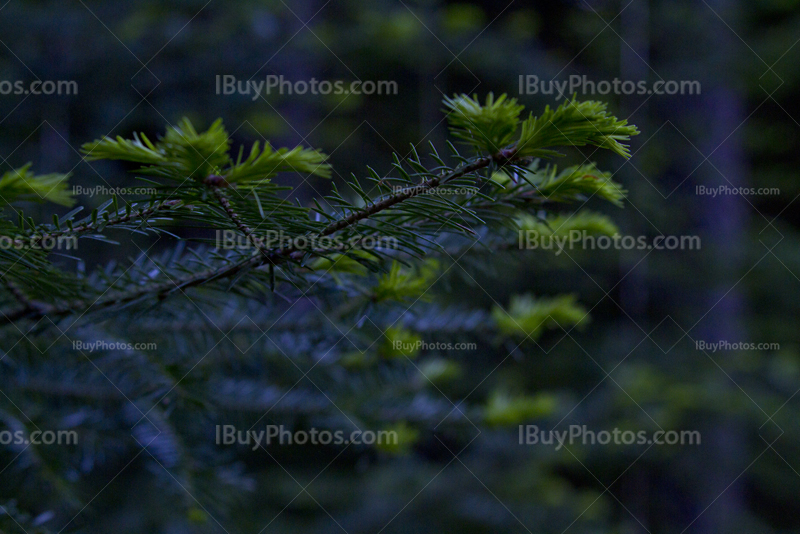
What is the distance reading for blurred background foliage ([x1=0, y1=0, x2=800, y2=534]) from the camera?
1029mm

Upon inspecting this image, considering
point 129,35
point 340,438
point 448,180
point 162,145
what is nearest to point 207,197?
point 162,145

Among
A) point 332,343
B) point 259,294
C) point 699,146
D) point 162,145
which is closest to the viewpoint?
point 162,145

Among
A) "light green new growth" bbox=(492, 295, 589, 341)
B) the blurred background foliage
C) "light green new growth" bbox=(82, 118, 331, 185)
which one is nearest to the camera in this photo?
Result: "light green new growth" bbox=(82, 118, 331, 185)

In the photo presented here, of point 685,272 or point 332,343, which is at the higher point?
point 685,272

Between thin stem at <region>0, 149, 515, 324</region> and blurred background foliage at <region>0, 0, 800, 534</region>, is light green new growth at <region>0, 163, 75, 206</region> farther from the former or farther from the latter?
blurred background foliage at <region>0, 0, 800, 534</region>

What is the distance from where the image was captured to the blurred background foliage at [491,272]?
3.38ft

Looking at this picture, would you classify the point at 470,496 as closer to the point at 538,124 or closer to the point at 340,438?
the point at 340,438

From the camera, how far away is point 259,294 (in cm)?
60

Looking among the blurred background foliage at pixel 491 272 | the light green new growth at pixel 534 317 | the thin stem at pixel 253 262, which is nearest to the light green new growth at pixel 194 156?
the thin stem at pixel 253 262

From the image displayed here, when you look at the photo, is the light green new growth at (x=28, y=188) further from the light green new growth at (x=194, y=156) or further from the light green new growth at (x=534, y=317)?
the light green new growth at (x=534, y=317)

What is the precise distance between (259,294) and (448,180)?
0.96 feet

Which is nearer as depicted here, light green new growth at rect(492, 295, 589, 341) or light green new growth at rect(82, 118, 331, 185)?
light green new growth at rect(82, 118, 331, 185)

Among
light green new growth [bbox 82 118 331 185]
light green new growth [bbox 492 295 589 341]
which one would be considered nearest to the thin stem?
light green new growth [bbox 82 118 331 185]

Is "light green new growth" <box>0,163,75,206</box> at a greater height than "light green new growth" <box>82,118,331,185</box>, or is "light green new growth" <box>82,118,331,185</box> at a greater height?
"light green new growth" <box>82,118,331,185</box>
